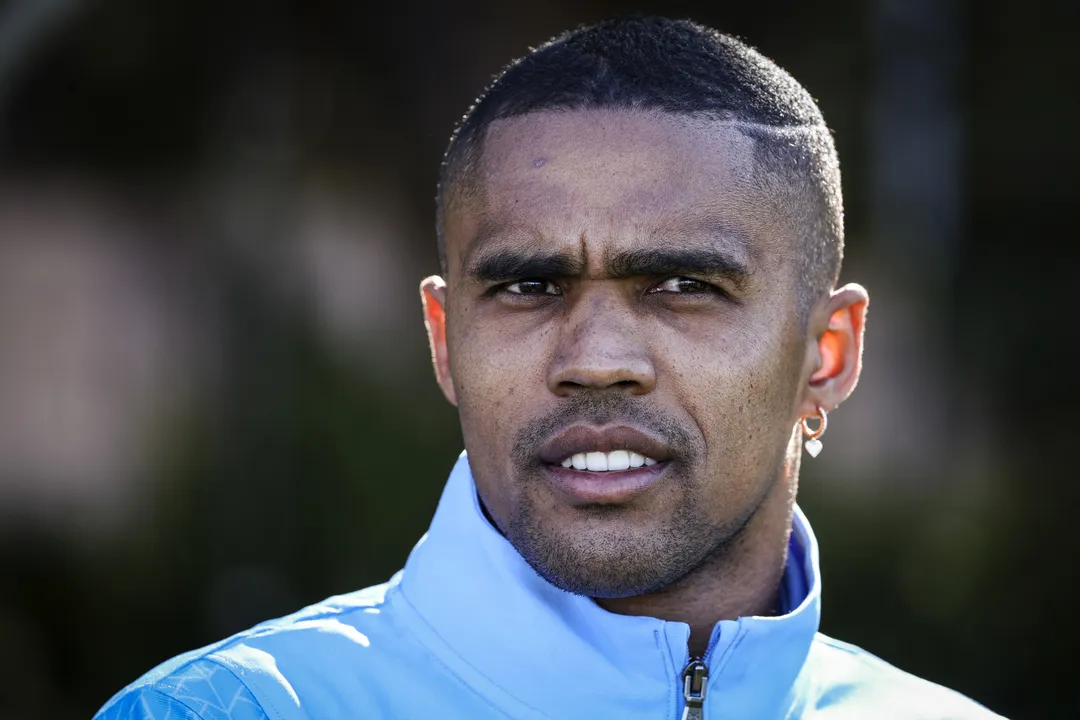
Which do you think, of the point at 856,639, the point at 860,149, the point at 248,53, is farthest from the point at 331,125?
the point at 856,639

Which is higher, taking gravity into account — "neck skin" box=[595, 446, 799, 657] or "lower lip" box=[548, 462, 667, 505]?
"lower lip" box=[548, 462, 667, 505]

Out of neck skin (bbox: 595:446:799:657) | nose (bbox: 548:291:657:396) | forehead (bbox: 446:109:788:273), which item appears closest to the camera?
nose (bbox: 548:291:657:396)

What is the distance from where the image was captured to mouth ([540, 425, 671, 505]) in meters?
2.09

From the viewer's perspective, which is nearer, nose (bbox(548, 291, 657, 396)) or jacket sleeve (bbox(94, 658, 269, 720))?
jacket sleeve (bbox(94, 658, 269, 720))

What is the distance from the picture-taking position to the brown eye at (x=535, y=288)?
2246 mm

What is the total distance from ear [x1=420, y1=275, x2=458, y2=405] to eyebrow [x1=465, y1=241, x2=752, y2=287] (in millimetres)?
269

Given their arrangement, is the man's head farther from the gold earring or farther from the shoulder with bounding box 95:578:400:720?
the shoulder with bounding box 95:578:400:720

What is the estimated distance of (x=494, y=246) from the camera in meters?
2.26

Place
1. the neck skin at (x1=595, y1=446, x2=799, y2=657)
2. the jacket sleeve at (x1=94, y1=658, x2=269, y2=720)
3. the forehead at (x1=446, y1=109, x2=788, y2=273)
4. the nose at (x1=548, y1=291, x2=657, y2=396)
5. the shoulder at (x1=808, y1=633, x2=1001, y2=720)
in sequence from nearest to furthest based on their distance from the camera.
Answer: the jacket sleeve at (x1=94, y1=658, x2=269, y2=720) → the nose at (x1=548, y1=291, x2=657, y2=396) → the forehead at (x1=446, y1=109, x2=788, y2=273) → the neck skin at (x1=595, y1=446, x2=799, y2=657) → the shoulder at (x1=808, y1=633, x2=1001, y2=720)

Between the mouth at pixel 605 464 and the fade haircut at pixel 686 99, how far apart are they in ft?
1.51

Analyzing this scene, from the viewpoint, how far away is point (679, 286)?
2.22m

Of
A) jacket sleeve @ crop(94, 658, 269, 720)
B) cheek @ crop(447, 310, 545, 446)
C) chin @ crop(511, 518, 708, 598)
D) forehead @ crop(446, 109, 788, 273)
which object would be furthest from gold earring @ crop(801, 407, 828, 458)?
jacket sleeve @ crop(94, 658, 269, 720)

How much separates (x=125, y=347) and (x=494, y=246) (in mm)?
3694

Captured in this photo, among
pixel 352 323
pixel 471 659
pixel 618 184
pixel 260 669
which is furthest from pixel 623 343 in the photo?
pixel 352 323
